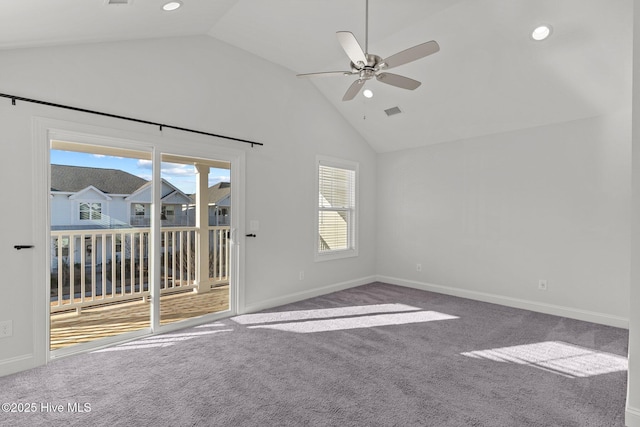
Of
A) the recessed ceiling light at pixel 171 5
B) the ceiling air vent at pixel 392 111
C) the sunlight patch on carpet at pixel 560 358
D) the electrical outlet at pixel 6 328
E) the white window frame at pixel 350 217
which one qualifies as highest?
the recessed ceiling light at pixel 171 5

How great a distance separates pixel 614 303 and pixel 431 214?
248 centimetres

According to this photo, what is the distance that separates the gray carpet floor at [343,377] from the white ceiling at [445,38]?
8.22ft

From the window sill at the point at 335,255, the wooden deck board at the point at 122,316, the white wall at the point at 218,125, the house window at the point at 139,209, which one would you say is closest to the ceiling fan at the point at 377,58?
the white wall at the point at 218,125

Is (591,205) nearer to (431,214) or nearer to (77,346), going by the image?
(431,214)

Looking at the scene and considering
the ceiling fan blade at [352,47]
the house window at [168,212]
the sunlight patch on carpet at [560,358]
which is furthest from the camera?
the house window at [168,212]

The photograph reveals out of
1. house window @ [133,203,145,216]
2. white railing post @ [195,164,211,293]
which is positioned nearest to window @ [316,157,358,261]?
white railing post @ [195,164,211,293]

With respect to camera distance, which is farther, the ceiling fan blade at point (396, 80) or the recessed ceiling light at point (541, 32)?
the recessed ceiling light at point (541, 32)

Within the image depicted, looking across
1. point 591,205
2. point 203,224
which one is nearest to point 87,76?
point 203,224

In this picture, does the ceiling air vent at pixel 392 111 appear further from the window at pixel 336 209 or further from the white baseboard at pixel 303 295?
the white baseboard at pixel 303 295

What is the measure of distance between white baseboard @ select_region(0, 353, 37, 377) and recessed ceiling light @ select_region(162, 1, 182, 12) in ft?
9.89

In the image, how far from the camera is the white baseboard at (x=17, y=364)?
262 centimetres

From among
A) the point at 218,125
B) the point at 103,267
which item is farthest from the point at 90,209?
the point at 218,125

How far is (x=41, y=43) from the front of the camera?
2.68 m

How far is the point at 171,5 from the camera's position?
2.69 m
